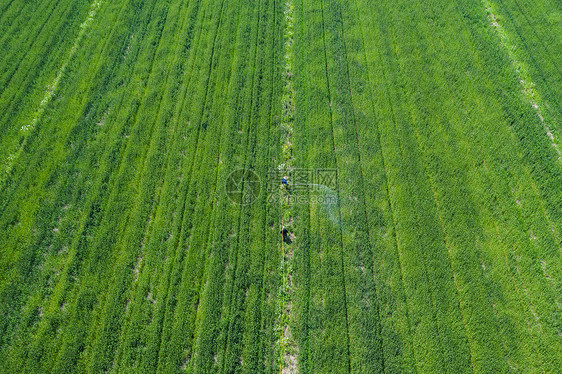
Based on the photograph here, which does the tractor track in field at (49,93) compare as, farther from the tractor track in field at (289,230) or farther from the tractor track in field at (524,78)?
the tractor track in field at (524,78)

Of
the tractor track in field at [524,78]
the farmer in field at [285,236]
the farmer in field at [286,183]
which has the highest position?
the tractor track in field at [524,78]

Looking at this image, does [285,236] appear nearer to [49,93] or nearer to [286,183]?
[286,183]

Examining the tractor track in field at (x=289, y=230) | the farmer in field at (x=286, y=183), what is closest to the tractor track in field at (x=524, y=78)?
the tractor track in field at (x=289, y=230)

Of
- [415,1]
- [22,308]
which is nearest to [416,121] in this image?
[415,1]

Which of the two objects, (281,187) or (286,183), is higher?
(286,183)

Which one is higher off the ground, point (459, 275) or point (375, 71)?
point (375, 71)

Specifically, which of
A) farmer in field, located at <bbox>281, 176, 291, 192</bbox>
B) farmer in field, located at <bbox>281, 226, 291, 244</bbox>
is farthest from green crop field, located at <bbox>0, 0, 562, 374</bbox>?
farmer in field, located at <bbox>281, 176, 291, 192</bbox>

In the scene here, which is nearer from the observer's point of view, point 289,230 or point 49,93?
point 289,230

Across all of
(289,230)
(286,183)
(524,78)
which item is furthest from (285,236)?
(524,78)

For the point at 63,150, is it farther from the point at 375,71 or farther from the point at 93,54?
the point at 375,71
